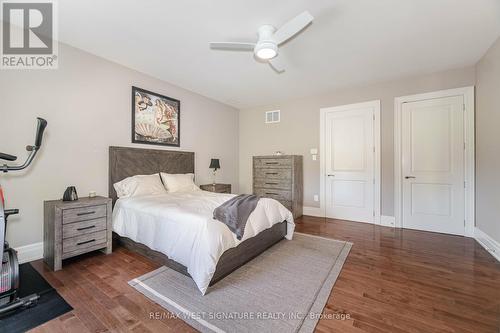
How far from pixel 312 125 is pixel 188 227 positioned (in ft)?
11.9

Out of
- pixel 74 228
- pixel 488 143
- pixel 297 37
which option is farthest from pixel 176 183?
pixel 488 143

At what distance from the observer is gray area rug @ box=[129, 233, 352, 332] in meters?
1.52

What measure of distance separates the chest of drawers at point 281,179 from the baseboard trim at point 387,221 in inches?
59.5

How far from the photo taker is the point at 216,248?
1.84 metres

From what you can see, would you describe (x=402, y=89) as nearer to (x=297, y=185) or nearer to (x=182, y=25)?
(x=297, y=185)

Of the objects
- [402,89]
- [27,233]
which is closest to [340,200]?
[402,89]

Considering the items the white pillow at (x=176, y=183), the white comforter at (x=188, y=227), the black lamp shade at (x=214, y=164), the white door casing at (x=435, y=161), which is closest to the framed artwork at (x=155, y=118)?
the white pillow at (x=176, y=183)

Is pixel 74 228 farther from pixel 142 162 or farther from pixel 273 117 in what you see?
pixel 273 117

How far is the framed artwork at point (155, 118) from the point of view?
3.45 metres

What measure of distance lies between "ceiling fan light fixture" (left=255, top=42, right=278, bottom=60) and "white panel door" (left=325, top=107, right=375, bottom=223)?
8.39ft

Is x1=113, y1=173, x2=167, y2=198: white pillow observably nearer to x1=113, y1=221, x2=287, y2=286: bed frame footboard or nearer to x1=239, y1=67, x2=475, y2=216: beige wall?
x1=113, y1=221, x2=287, y2=286: bed frame footboard

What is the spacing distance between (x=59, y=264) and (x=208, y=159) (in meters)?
3.07

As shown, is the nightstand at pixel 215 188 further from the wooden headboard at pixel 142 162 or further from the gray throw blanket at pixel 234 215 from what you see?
the gray throw blanket at pixel 234 215

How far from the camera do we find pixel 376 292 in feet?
6.08
